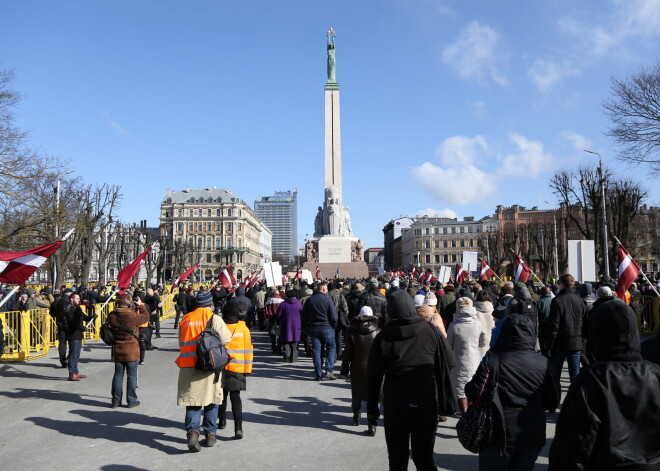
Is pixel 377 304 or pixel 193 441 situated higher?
pixel 377 304

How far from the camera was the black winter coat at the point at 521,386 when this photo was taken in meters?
3.96

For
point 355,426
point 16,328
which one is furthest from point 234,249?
point 355,426

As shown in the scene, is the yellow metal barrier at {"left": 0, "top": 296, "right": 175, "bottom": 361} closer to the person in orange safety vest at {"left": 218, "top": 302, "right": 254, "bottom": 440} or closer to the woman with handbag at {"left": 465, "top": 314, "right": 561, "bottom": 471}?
the person in orange safety vest at {"left": 218, "top": 302, "right": 254, "bottom": 440}

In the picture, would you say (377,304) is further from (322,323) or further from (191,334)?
(191,334)

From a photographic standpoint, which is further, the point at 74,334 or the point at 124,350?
the point at 74,334

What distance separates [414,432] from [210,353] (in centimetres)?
274

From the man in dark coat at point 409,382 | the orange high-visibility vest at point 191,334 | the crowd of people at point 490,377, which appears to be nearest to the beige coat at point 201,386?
the crowd of people at point 490,377

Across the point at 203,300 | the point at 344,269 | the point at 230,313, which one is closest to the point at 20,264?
the point at 203,300

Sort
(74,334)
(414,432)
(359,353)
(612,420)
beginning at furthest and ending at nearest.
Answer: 1. (74,334)
2. (359,353)
3. (414,432)
4. (612,420)

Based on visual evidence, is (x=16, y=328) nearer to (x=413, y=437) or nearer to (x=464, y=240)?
(x=413, y=437)

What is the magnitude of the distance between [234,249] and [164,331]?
310 feet

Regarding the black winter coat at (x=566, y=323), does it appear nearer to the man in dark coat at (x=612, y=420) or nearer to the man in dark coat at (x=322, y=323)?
the man in dark coat at (x=322, y=323)

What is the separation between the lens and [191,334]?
6.68 metres

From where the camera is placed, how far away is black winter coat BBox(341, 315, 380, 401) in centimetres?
751
